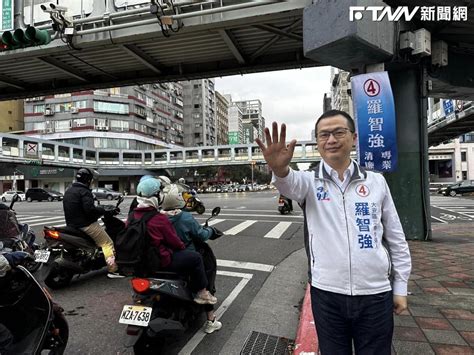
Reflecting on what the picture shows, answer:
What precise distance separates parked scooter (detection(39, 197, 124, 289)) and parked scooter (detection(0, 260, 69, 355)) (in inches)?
95.2

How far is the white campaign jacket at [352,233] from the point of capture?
1.89 meters

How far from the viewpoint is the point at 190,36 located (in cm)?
1012

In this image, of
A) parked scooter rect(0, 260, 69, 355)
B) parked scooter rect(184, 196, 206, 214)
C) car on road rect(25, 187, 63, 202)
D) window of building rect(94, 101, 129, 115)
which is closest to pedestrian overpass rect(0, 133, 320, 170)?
window of building rect(94, 101, 129, 115)

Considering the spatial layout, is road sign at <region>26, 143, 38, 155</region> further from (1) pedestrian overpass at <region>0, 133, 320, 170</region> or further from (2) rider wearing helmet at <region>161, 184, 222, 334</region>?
(2) rider wearing helmet at <region>161, 184, 222, 334</region>

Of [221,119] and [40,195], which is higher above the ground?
[221,119]

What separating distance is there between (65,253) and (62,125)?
62220 mm

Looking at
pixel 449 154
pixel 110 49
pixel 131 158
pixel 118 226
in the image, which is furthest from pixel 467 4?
pixel 449 154

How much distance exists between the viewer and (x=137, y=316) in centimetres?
295

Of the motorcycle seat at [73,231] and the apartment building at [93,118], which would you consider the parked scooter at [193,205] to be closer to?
the motorcycle seat at [73,231]

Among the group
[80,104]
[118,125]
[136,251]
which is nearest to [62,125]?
[80,104]

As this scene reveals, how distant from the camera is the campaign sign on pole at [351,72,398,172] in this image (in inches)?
268

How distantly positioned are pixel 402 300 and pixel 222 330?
7.47ft

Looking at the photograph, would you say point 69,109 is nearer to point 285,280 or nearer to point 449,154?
point 285,280

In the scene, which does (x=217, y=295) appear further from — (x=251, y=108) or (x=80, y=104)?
(x=251, y=108)
